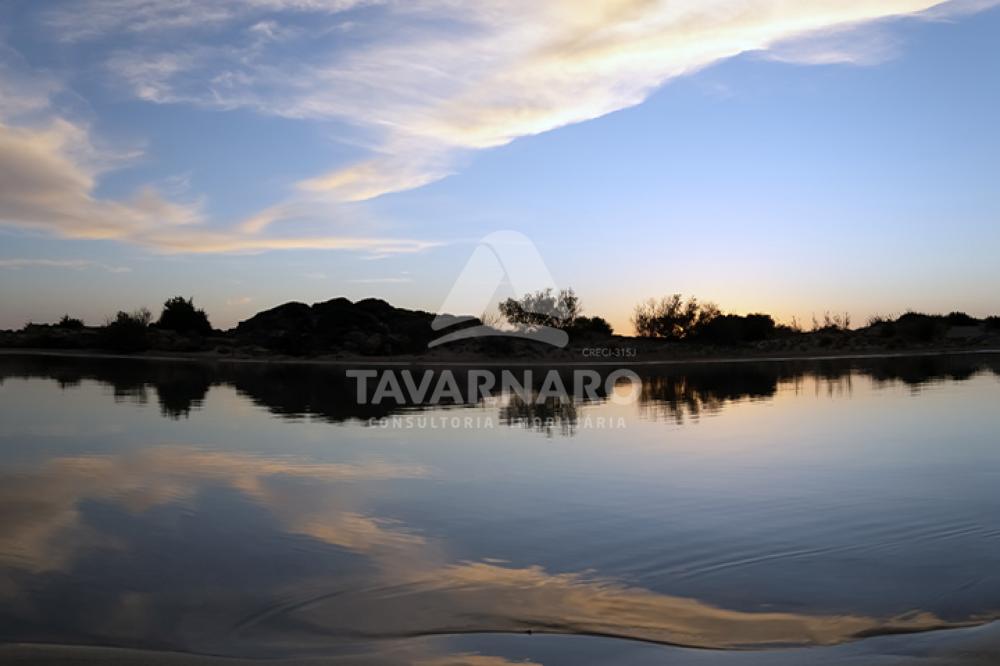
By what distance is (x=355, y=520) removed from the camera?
266 inches

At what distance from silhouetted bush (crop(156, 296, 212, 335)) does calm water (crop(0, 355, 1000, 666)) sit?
150ft

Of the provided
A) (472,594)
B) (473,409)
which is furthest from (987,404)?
(472,594)

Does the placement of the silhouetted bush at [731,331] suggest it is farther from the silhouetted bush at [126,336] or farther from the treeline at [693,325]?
the silhouetted bush at [126,336]

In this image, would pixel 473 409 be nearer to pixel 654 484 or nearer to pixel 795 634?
pixel 654 484

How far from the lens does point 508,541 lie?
6070 millimetres

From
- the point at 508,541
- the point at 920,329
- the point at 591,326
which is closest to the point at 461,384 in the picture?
the point at 508,541

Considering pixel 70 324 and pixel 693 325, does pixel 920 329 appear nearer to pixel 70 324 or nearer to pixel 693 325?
pixel 693 325

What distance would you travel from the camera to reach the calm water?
411cm

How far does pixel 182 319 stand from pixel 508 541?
5522cm

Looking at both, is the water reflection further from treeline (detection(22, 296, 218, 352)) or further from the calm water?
treeline (detection(22, 296, 218, 352))

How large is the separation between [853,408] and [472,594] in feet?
42.0

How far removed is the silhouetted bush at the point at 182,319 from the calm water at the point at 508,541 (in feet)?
150

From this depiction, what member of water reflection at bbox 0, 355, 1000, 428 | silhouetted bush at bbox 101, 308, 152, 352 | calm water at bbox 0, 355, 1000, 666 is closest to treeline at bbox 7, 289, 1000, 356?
silhouetted bush at bbox 101, 308, 152, 352

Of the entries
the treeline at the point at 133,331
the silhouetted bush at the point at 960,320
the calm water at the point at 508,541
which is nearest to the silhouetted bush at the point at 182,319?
the treeline at the point at 133,331
